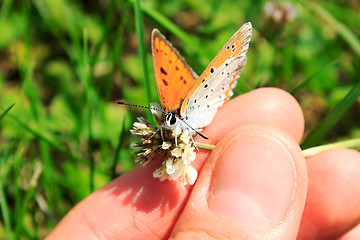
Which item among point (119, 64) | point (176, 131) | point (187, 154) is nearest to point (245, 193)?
point (187, 154)

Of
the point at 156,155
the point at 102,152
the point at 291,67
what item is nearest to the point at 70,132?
the point at 102,152

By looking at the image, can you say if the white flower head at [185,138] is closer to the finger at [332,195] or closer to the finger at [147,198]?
the finger at [147,198]

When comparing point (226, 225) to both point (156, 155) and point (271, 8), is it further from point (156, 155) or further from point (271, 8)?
point (271, 8)

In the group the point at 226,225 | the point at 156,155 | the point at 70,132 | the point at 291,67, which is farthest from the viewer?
the point at 291,67

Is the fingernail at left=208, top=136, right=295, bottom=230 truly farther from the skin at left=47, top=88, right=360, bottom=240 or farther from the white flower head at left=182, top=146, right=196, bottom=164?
the white flower head at left=182, top=146, right=196, bottom=164

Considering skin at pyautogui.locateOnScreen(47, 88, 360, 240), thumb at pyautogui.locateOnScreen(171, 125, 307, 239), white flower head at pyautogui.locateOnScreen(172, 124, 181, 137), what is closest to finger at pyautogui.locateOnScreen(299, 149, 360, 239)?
skin at pyautogui.locateOnScreen(47, 88, 360, 240)

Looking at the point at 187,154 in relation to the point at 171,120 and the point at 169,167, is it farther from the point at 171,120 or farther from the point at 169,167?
the point at 171,120

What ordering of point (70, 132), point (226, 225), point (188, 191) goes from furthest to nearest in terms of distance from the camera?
point (70, 132) → point (188, 191) → point (226, 225)
